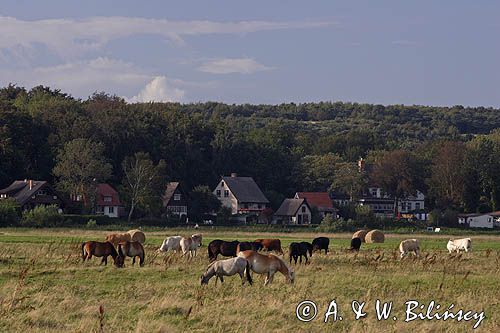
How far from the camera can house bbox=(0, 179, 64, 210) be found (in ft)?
290

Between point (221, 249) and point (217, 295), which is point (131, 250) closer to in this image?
point (221, 249)

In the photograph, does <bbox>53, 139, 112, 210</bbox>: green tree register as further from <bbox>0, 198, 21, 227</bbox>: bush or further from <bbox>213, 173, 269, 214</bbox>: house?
<bbox>213, 173, 269, 214</bbox>: house

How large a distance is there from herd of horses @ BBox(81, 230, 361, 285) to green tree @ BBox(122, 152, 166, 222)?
4412cm

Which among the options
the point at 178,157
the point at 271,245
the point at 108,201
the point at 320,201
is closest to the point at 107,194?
the point at 108,201

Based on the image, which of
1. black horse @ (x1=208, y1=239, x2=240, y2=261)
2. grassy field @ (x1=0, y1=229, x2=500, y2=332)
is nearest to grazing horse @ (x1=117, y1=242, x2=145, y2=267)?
grassy field @ (x1=0, y1=229, x2=500, y2=332)

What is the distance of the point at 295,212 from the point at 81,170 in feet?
95.1

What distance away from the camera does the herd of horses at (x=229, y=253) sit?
81.0 ft

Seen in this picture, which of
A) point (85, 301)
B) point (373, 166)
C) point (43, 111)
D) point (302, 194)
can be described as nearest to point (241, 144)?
point (302, 194)

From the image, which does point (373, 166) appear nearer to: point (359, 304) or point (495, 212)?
point (495, 212)

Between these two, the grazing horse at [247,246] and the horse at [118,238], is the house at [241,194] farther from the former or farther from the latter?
the grazing horse at [247,246]

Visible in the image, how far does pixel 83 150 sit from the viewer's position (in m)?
90.1

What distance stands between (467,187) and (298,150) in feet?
95.9

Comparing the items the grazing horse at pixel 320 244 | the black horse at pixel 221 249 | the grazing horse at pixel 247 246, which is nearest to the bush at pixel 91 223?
the grazing horse at pixel 320 244

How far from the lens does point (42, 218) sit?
7325 cm
